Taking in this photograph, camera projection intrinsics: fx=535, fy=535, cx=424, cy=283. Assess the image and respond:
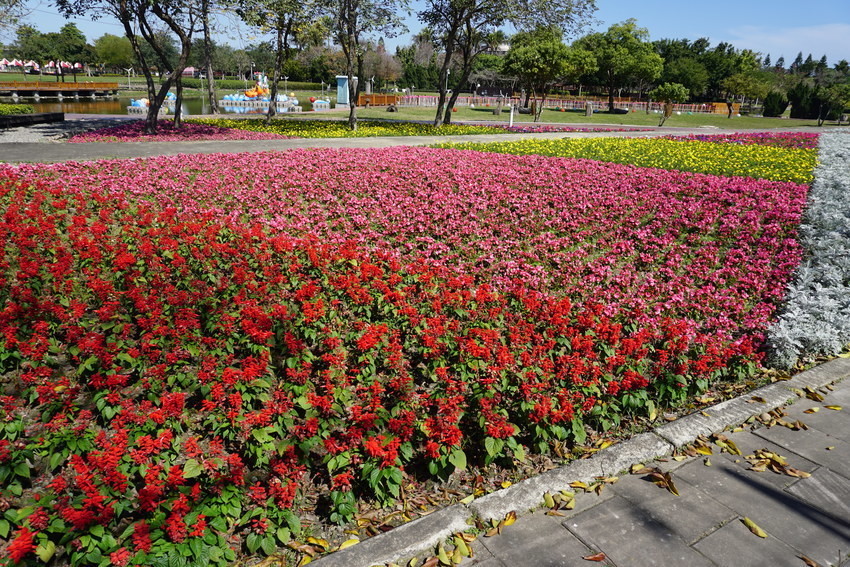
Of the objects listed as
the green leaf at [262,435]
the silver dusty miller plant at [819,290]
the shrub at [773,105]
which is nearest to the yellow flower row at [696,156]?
the silver dusty miller plant at [819,290]

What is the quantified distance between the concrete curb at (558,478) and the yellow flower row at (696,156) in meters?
9.95

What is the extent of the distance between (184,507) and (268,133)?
66.5ft

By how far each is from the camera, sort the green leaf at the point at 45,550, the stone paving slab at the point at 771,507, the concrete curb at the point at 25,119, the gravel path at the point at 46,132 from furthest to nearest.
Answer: the concrete curb at the point at 25,119, the gravel path at the point at 46,132, the stone paving slab at the point at 771,507, the green leaf at the point at 45,550

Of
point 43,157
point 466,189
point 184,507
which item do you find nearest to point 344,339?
point 184,507

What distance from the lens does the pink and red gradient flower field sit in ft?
8.71

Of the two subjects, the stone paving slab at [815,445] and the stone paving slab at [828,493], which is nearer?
the stone paving slab at [828,493]

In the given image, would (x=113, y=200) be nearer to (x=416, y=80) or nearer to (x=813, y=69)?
(x=416, y=80)

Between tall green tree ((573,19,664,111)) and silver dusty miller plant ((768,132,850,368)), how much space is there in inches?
1979

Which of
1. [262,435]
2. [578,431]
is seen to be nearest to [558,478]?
[578,431]

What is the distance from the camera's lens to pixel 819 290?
6008 millimetres

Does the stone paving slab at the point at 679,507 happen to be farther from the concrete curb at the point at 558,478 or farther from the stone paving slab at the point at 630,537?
the concrete curb at the point at 558,478

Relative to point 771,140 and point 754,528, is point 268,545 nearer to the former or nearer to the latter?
point 754,528

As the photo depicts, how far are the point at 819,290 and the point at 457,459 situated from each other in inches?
209

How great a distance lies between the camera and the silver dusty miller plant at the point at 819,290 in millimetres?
4973
